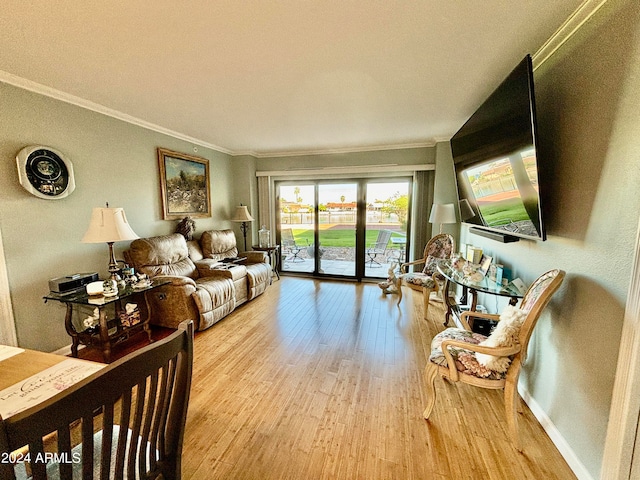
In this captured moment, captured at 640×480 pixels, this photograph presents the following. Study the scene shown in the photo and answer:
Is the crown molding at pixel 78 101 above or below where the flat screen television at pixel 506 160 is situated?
above

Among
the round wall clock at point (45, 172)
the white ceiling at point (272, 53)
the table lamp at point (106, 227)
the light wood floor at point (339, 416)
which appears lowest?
the light wood floor at point (339, 416)

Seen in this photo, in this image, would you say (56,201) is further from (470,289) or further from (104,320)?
(470,289)

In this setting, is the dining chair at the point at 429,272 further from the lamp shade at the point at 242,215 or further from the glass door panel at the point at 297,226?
the lamp shade at the point at 242,215

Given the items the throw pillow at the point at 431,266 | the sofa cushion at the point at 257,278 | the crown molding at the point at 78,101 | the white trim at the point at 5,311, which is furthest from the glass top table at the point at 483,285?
the crown molding at the point at 78,101

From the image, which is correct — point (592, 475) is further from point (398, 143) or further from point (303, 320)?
point (398, 143)

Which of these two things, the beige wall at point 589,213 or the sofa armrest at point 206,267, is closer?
the beige wall at point 589,213

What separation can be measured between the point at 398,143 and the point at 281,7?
336 centimetres

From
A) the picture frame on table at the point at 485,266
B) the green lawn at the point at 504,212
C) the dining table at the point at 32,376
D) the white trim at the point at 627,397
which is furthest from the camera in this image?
the picture frame on table at the point at 485,266

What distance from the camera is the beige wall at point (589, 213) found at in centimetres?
121

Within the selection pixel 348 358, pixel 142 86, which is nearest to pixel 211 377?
pixel 348 358

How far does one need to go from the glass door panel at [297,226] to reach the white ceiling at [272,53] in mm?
2292

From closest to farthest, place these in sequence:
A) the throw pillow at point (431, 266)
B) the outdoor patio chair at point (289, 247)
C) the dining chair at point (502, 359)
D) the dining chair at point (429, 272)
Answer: the dining chair at point (502, 359), the dining chair at point (429, 272), the throw pillow at point (431, 266), the outdoor patio chair at point (289, 247)

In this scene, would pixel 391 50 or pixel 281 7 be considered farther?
pixel 391 50

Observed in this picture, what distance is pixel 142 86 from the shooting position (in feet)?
7.61
